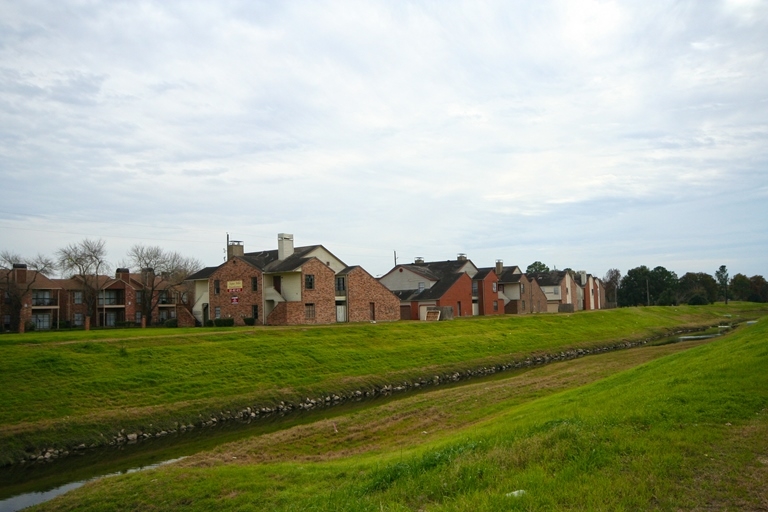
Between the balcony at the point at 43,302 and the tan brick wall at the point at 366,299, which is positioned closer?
the tan brick wall at the point at 366,299

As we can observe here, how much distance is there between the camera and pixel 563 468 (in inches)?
373

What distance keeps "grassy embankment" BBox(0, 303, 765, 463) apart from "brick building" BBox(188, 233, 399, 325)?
9.37 m

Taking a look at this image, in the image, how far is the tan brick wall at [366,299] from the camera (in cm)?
6250

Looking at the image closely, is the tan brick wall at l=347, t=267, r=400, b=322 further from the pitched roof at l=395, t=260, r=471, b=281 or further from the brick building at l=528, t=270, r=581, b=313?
the brick building at l=528, t=270, r=581, b=313

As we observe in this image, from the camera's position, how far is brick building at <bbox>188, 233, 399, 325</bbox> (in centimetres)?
5806

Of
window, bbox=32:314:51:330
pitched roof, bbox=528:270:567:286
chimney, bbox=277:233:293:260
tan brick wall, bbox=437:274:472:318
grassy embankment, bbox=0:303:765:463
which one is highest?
chimney, bbox=277:233:293:260

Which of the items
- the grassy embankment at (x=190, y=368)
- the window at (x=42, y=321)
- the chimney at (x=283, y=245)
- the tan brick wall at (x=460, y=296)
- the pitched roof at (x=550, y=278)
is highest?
the chimney at (x=283, y=245)

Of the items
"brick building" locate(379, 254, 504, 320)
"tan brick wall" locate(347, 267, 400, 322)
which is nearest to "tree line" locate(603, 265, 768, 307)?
"brick building" locate(379, 254, 504, 320)

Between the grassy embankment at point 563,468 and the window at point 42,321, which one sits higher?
the window at point 42,321

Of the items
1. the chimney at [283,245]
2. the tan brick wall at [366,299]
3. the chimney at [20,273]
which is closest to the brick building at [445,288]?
the tan brick wall at [366,299]

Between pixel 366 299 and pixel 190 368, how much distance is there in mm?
31861

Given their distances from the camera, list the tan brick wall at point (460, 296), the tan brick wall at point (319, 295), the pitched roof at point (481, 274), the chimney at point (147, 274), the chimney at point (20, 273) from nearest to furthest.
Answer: the tan brick wall at point (319, 295) → the chimney at point (20, 273) → the tan brick wall at point (460, 296) → the pitched roof at point (481, 274) → the chimney at point (147, 274)

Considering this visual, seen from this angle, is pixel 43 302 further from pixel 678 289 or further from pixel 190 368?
pixel 678 289

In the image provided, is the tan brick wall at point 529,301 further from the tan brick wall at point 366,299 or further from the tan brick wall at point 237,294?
the tan brick wall at point 237,294
